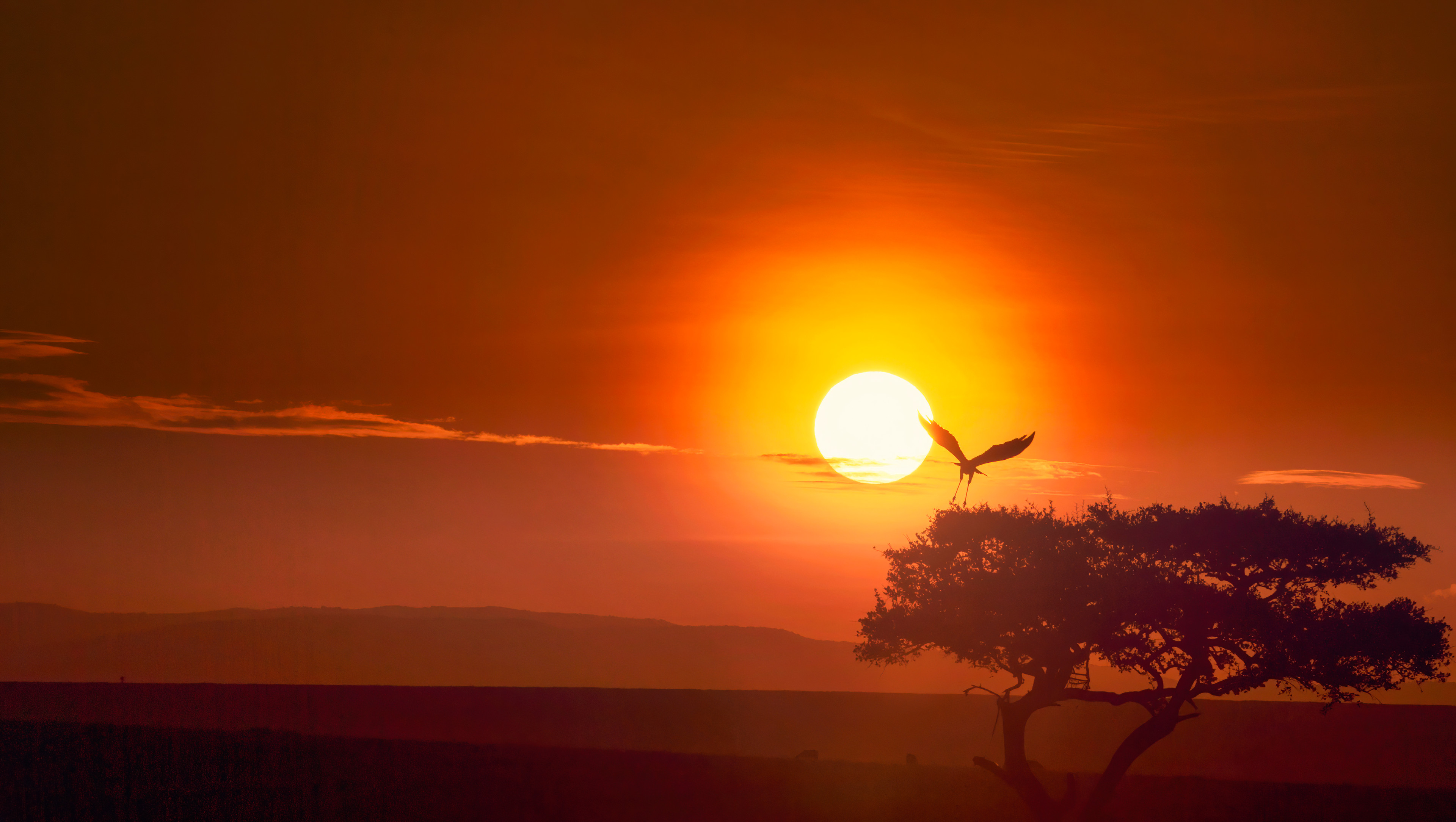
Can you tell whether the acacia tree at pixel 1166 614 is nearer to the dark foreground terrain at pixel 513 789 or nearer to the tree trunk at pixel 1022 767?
the tree trunk at pixel 1022 767

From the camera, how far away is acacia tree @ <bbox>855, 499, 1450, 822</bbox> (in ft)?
76.7

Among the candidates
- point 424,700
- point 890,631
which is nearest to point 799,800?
point 890,631

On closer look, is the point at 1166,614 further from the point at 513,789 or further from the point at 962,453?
the point at 513,789

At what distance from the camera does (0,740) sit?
1401 inches

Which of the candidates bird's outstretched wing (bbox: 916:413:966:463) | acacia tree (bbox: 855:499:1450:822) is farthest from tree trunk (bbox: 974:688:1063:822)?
bird's outstretched wing (bbox: 916:413:966:463)

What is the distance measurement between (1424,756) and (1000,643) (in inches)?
1749

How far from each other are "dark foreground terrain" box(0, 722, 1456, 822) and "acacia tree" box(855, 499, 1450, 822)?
231 inches

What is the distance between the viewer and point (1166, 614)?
23.6 meters

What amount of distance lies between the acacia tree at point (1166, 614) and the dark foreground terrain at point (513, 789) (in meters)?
5.86

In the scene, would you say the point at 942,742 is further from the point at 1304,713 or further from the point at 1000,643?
the point at 1000,643

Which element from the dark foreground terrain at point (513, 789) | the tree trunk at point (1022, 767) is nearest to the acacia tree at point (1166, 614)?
the tree trunk at point (1022, 767)

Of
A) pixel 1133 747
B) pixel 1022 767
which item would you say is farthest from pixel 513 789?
pixel 1133 747

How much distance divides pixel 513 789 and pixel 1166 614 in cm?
1995

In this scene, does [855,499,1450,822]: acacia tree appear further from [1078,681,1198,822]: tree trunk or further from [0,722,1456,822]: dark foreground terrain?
[0,722,1456,822]: dark foreground terrain
